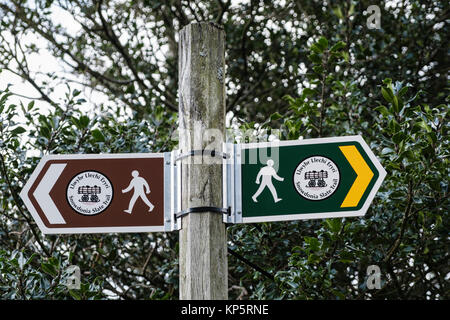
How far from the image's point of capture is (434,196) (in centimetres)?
456

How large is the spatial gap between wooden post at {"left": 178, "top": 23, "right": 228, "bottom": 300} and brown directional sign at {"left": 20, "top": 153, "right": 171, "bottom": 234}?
12 centimetres

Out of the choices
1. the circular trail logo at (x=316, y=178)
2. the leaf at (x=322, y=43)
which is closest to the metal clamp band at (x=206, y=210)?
the circular trail logo at (x=316, y=178)

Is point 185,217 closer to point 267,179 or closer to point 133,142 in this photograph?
point 267,179

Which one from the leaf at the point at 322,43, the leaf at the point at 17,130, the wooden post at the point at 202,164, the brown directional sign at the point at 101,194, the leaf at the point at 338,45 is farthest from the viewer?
the leaf at the point at 17,130

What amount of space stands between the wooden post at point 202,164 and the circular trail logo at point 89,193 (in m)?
0.31

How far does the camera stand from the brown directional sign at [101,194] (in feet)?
7.56

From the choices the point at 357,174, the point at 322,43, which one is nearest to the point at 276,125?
the point at 322,43

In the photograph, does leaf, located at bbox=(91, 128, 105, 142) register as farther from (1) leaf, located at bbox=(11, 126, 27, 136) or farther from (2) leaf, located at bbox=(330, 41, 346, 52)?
(2) leaf, located at bbox=(330, 41, 346, 52)

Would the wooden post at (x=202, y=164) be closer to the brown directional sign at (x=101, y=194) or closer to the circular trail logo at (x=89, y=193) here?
the brown directional sign at (x=101, y=194)

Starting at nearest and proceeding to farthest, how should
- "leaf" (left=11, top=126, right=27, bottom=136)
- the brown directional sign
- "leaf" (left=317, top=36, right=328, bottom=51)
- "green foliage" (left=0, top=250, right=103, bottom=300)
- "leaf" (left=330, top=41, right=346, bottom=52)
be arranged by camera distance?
1. the brown directional sign
2. "green foliage" (left=0, top=250, right=103, bottom=300)
3. "leaf" (left=330, top=41, right=346, bottom=52)
4. "leaf" (left=317, top=36, right=328, bottom=51)
5. "leaf" (left=11, top=126, right=27, bottom=136)

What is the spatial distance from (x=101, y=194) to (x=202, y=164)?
0.41m

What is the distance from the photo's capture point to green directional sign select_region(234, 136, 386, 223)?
224 centimetres

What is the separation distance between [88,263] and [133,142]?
1403 millimetres

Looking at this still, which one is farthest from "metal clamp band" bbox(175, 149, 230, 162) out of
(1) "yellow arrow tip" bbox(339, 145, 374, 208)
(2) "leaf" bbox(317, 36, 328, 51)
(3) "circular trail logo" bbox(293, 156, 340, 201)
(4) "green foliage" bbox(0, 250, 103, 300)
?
(2) "leaf" bbox(317, 36, 328, 51)
